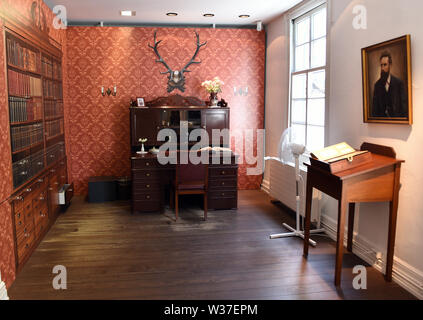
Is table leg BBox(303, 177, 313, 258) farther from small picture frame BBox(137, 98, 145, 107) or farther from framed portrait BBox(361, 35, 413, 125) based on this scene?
small picture frame BBox(137, 98, 145, 107)

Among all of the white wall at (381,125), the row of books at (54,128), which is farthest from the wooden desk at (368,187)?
the row of books at (54,128)

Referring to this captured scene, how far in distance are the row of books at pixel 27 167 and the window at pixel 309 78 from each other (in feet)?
9.47

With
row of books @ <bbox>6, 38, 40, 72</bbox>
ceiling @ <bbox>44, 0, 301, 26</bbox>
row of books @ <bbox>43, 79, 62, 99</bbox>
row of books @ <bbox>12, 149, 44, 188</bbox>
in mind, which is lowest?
row of books @ <bbox>12, 149, 44, 188</bbox>

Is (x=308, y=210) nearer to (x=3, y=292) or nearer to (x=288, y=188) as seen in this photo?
(x=288, y=188)

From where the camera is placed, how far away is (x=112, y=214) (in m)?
5.15

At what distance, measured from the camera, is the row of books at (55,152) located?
4.52 meters

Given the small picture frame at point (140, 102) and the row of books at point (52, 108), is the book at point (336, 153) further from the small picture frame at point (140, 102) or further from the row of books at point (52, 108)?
the small picture frame at point (140, 102)

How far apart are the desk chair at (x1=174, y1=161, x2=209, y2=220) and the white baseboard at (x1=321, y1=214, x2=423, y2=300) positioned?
1.93m

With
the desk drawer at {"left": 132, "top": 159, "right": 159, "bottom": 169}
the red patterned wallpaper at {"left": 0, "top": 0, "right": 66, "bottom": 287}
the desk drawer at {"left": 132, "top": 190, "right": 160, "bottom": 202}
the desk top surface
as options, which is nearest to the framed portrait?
the desk top surface

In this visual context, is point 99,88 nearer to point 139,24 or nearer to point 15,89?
point 139,24

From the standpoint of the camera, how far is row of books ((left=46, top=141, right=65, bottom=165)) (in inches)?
178
